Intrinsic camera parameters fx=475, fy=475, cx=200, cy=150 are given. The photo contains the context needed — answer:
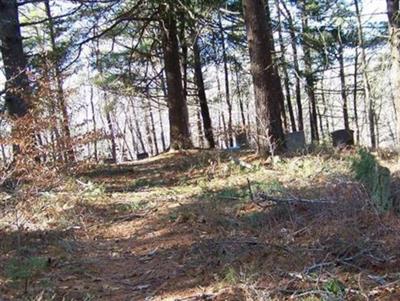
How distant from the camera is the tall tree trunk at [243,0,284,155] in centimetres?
854

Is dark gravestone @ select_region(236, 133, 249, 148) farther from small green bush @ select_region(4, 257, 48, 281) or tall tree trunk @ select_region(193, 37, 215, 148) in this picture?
small green bush @ select_region(4, 257, 48, 281)

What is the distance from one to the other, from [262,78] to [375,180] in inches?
184

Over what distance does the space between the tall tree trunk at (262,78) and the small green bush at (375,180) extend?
13.3 feet

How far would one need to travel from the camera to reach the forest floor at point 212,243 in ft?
10.6

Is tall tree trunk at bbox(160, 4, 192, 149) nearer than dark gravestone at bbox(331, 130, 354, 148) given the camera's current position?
No

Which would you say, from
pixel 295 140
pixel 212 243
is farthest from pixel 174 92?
pixel 212 243

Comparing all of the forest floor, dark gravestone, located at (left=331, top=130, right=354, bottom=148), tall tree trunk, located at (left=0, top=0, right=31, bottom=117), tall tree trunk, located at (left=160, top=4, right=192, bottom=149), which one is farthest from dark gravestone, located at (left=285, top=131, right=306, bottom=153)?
tall tree trunk, located at (left=0, top=0, right=31, bottom=117)

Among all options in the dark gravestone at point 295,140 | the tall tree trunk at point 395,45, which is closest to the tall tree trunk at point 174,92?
the dark gravestone at point 295,140

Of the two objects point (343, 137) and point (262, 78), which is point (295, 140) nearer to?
point (343, 137)

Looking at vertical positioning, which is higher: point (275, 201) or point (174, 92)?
point (174, 92)

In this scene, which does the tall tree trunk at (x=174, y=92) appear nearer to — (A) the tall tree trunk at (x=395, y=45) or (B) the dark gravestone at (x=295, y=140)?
(B) the dark gravestone at (x=295, y=140)

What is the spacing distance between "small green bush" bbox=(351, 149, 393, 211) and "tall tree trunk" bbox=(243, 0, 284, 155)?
4040 mm

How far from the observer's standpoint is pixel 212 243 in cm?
424

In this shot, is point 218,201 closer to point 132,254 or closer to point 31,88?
point 132,254
